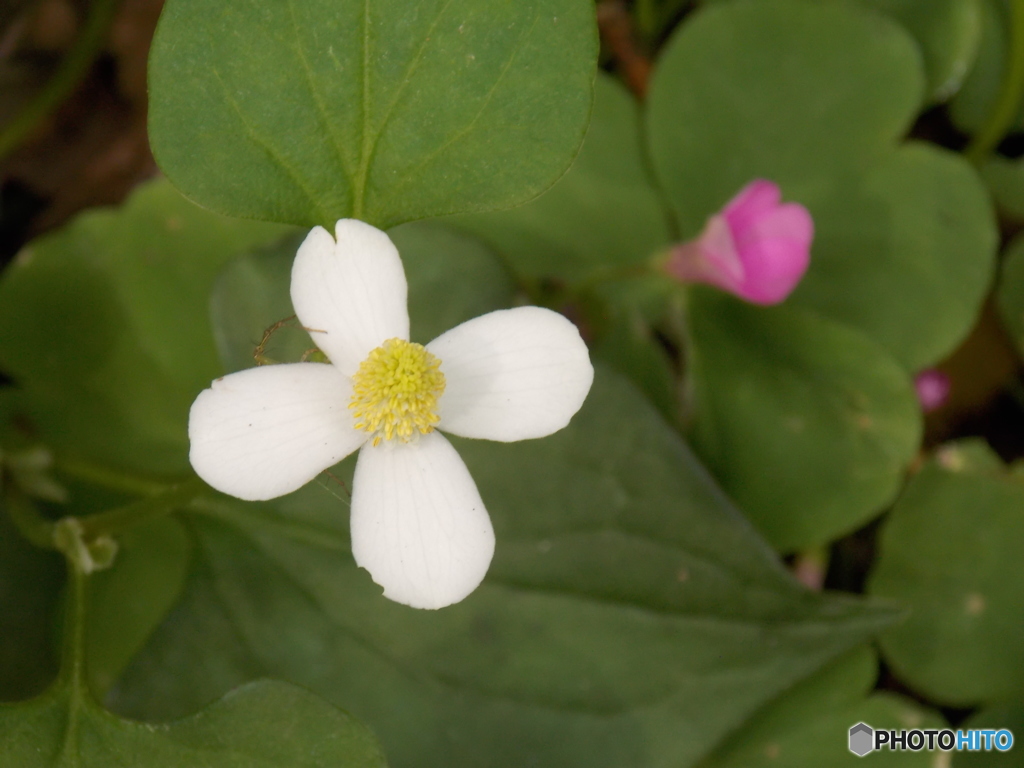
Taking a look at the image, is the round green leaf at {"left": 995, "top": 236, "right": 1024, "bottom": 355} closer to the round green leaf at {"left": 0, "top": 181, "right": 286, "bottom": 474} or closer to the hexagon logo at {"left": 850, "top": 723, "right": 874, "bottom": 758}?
the hexagon logo at {"left": 850, "top": 723, "right": 874, "bottom": 758}

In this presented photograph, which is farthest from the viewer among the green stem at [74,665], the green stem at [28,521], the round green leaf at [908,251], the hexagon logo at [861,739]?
the round green leaf at [908,251]

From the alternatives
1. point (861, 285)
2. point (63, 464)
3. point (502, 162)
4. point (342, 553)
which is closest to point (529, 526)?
point (342, 553)

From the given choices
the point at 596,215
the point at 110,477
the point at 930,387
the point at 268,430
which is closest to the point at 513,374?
the point at 268,430

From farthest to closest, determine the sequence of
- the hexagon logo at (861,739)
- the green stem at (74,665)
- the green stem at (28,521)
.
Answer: the hexagon logo at (861,739) < the green stem at (28,521) < the green stem at (74,665)

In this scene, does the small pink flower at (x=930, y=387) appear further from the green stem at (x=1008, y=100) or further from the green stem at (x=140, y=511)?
the green stem at (x=140, y=511)

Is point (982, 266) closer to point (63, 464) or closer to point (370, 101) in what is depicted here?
point (370, 101)

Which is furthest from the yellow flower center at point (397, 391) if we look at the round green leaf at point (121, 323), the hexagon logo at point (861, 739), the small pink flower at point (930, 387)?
the small pink flower at point (930, 387)
